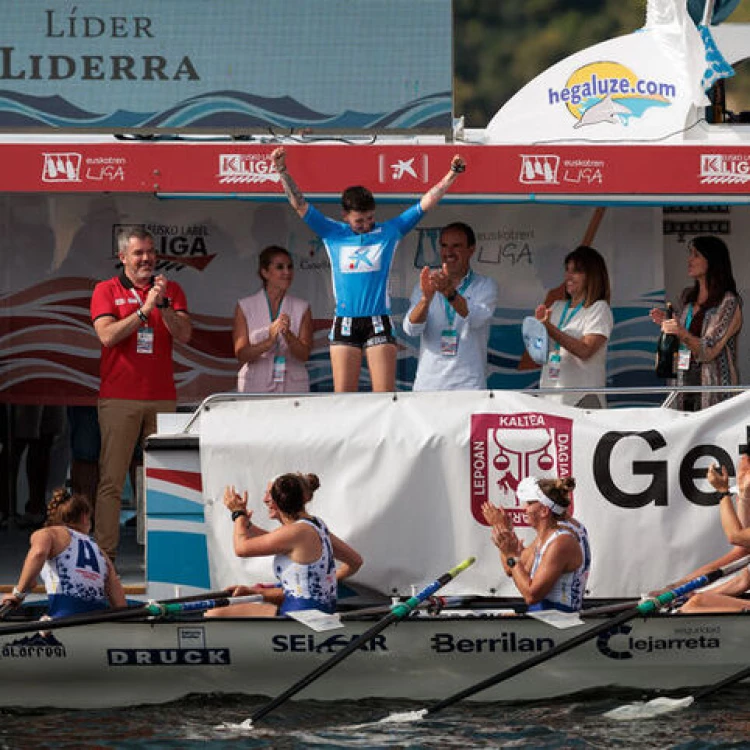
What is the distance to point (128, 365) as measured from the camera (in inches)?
492

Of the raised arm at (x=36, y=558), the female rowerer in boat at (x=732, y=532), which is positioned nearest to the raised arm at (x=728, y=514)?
the female rowerer in boat at (x=732, y=532)

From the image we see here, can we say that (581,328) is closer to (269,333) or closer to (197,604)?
(269,333)

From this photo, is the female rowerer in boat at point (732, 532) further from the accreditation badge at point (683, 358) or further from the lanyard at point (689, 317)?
the lanyard at point (689, 317)

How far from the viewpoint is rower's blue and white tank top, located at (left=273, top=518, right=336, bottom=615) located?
35.4 ft

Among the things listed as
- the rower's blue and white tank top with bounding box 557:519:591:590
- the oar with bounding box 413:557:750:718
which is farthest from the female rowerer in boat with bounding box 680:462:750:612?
the rower's blue and white tank top with bounding box 557:519:591:590

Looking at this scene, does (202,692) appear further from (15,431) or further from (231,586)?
(15,431)

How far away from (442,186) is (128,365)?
2.42 m

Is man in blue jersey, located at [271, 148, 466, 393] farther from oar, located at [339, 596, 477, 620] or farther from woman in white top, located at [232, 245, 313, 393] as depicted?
oar, located at [339, 596, 477, 620]

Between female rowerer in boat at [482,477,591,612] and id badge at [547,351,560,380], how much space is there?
2.31 metres

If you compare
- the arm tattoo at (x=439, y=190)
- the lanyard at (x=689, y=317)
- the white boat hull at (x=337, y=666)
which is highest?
the arm tattoo at (x=439, y=190)

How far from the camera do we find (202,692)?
10.7 meters

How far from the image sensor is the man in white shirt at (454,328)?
12.6 metres

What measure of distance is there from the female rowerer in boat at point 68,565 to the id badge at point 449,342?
2.88m

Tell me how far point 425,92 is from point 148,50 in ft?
6.47
